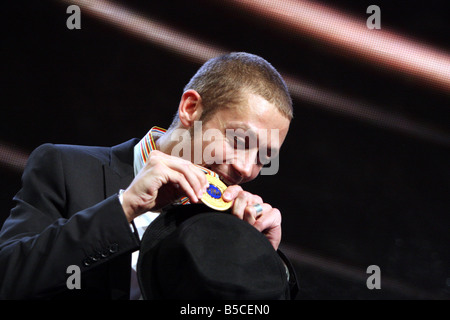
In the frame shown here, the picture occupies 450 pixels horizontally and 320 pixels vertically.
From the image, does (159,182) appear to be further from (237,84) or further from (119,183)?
(237,84)

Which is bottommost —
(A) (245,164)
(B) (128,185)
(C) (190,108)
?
(B) (128,185)

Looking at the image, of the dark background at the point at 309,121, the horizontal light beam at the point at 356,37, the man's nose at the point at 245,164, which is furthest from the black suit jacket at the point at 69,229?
the horizontal light beam at the point at 356,37

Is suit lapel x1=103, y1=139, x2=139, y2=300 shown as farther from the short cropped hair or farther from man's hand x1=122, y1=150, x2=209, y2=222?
the short cropped hair

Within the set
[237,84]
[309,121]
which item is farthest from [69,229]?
[309,121]

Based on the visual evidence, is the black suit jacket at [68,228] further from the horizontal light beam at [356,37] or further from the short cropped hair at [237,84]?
the horizontal light beam at [356,37]

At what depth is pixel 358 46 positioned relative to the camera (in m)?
2.29

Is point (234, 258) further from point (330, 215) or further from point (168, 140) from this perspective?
point (330, 215)

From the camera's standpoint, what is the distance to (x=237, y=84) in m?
1.55

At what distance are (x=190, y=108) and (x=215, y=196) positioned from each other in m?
0.54

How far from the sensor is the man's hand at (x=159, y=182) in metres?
1.09

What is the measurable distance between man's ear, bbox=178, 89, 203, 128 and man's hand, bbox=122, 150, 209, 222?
462 mm

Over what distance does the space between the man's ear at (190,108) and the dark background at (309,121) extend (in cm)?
66

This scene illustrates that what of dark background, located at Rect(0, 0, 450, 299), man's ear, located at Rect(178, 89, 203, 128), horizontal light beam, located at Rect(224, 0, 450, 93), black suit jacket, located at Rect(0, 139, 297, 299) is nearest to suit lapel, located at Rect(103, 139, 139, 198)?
black suit jacket, located at Rect(0, 139, 297, 299)
